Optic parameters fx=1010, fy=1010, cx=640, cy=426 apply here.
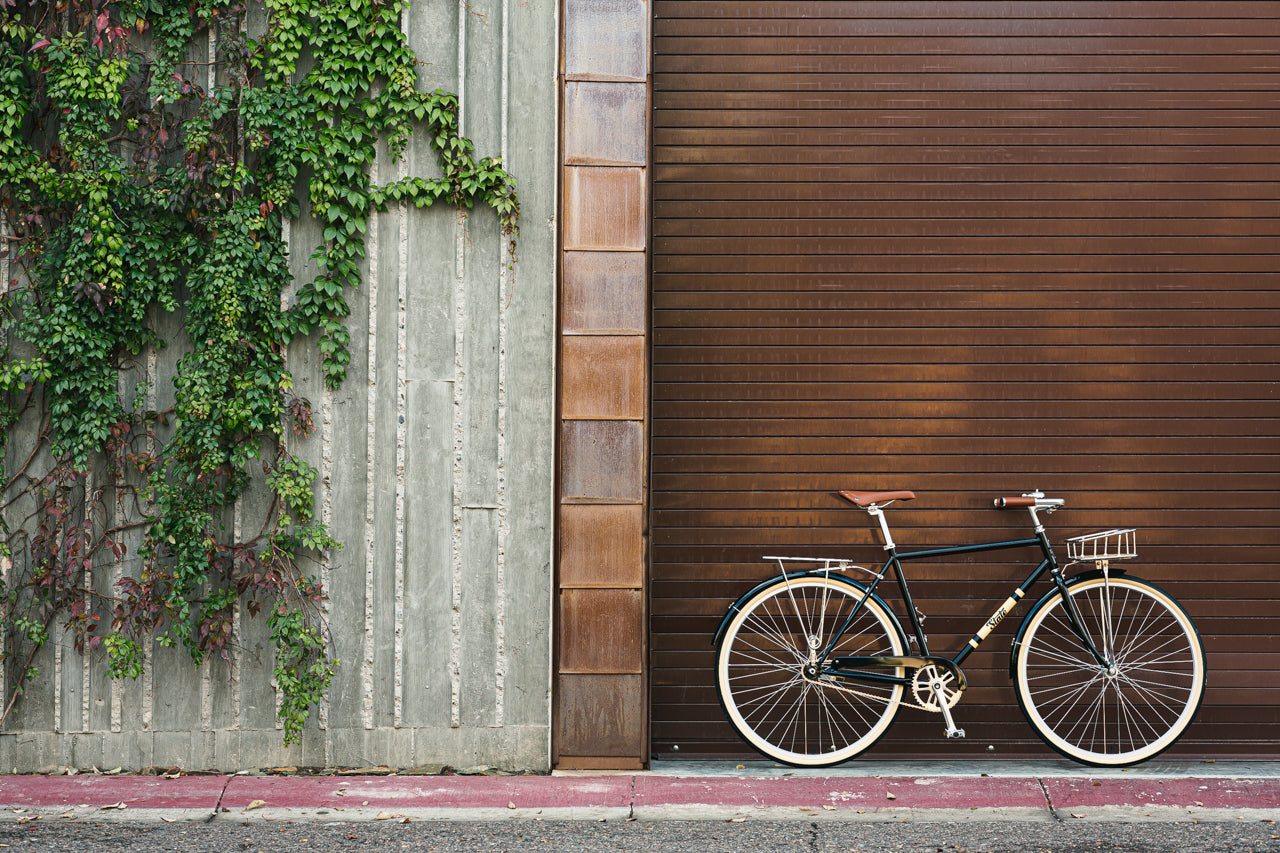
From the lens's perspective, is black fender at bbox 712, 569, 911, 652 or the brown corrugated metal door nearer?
black fender at bbox 712, 569, 911, 652

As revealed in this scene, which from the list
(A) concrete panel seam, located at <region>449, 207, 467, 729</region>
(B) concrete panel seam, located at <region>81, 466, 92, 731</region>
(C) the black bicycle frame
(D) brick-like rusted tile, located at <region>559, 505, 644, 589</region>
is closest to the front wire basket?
(C) the black bicycle frame

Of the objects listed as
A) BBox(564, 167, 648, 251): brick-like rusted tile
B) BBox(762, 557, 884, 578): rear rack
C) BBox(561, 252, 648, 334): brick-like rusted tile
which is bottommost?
BBox(762, 557, 884, 578): rear rack

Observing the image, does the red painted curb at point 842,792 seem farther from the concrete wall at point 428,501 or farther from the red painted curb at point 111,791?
the red painted curb at point 111,791

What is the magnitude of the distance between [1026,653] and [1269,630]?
4.49 feet

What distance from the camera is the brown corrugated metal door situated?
17.2ft

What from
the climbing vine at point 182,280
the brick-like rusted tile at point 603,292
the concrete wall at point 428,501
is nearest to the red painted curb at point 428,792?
the concrete wall at point 428,501

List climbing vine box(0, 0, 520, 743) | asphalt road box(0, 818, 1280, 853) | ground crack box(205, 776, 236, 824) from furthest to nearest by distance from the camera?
climbing vine box(0, 0, 520, 743)
ground crack box(205, 776, 236, 824)
asphalt road box(0, 818, 1280, 853)

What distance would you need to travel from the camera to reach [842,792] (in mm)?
4723

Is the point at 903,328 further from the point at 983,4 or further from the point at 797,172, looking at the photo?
the point at 983,4

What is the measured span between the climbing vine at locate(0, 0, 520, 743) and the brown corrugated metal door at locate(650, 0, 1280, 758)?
1.33 metres

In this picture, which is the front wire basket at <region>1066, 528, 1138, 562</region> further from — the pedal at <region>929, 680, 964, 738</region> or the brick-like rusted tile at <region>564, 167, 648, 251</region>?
the brick-like rusted tile at <region>564, 167, 648, 251</region>

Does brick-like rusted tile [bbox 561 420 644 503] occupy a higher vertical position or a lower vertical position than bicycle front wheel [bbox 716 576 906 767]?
higher

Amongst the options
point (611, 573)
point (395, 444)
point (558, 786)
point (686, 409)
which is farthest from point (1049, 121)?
point (558, 786)

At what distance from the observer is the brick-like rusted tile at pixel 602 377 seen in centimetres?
491
